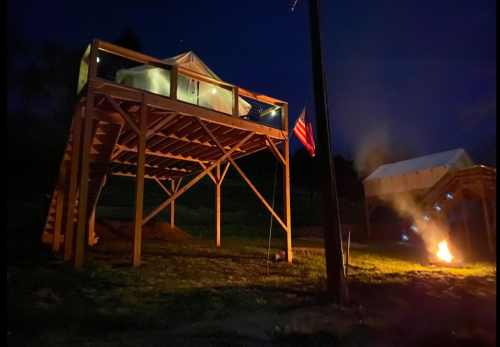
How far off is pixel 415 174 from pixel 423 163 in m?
1.01

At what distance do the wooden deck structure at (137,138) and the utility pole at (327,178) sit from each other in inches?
151

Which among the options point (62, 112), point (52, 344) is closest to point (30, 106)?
point (62, 112)

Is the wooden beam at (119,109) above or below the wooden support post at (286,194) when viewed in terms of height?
above

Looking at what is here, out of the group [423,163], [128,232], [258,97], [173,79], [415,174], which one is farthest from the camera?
[423,163]

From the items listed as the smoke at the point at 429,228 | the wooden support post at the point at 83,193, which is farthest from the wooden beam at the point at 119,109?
the smoke at the point at 429,228

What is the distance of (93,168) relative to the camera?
12.5m

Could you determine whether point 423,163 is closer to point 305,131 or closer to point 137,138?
point 305,131

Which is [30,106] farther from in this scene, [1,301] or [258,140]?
[1,301]

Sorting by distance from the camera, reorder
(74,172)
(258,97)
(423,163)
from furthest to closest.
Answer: (423,163) → (258,97) → (74,172)

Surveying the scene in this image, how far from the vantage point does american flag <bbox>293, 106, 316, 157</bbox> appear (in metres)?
10.5

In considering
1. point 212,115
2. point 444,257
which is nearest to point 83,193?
point 212,115

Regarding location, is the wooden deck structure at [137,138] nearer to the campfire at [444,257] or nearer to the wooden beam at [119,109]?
the wooden beam at [119,109]

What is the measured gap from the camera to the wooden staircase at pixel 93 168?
32.7 feet

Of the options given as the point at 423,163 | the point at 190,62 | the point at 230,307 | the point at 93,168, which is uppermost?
the point at 190,62
